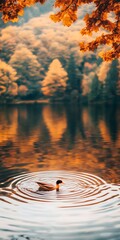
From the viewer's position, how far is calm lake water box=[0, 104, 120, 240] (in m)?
16.4

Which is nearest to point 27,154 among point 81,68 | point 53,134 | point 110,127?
point 53,134

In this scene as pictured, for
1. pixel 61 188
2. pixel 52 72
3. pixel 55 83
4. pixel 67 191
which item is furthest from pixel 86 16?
pixel 52 72

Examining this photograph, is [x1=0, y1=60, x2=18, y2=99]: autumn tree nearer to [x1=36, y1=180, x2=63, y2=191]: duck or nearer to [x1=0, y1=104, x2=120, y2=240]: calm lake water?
[x1=0, y1=104, x2=120, y2=240]: calm lake water

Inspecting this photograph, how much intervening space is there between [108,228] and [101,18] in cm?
803

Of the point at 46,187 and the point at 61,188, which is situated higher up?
the point at 46,187

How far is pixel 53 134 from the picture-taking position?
→ 51.5 metres

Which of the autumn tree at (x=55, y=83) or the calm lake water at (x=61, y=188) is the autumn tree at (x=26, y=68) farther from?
the calm lake water at (x=61, y=188)

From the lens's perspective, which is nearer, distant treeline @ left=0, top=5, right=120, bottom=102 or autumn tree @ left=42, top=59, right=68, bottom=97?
distant treeline @ left=0, top=5, right=120, bottom=102

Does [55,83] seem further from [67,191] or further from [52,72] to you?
[67,191]

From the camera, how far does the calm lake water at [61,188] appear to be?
16375mm

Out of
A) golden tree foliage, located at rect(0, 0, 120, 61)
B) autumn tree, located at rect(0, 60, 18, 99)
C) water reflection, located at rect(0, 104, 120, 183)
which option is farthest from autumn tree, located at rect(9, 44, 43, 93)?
golden tree foliage, located at rect(0, 0, 120, 61)

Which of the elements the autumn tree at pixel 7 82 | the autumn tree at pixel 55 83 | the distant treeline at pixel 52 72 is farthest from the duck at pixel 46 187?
the autumn tree at pixel 55 83

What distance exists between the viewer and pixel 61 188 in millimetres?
22875

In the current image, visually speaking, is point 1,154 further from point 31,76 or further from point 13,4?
point 31,76
